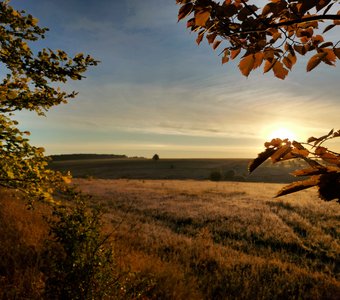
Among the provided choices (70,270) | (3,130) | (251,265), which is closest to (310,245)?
(251,265)

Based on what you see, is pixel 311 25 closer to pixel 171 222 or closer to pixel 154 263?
pixel 154 263

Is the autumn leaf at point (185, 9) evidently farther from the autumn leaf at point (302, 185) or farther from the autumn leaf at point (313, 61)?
the autumn leaf at point (302, 185)

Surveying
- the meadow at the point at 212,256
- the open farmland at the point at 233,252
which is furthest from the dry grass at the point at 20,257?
the open farmland at the point at 233,252

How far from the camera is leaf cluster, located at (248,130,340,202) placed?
129 cm

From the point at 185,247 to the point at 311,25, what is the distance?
897 centimetres

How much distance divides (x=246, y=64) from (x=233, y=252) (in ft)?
29.9

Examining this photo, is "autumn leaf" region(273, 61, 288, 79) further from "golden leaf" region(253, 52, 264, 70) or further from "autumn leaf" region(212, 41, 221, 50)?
"autumn leaf" region(212, 41, 221, 50)

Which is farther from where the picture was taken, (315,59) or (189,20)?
(189,20)

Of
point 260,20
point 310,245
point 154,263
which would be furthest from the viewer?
point 310,245

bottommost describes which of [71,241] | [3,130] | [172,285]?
[172,285]

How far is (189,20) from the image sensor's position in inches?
82.0

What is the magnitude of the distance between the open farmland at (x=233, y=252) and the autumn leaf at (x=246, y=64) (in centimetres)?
325

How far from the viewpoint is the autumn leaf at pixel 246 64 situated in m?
1.86

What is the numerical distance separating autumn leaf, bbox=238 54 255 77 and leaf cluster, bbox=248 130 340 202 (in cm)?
63
